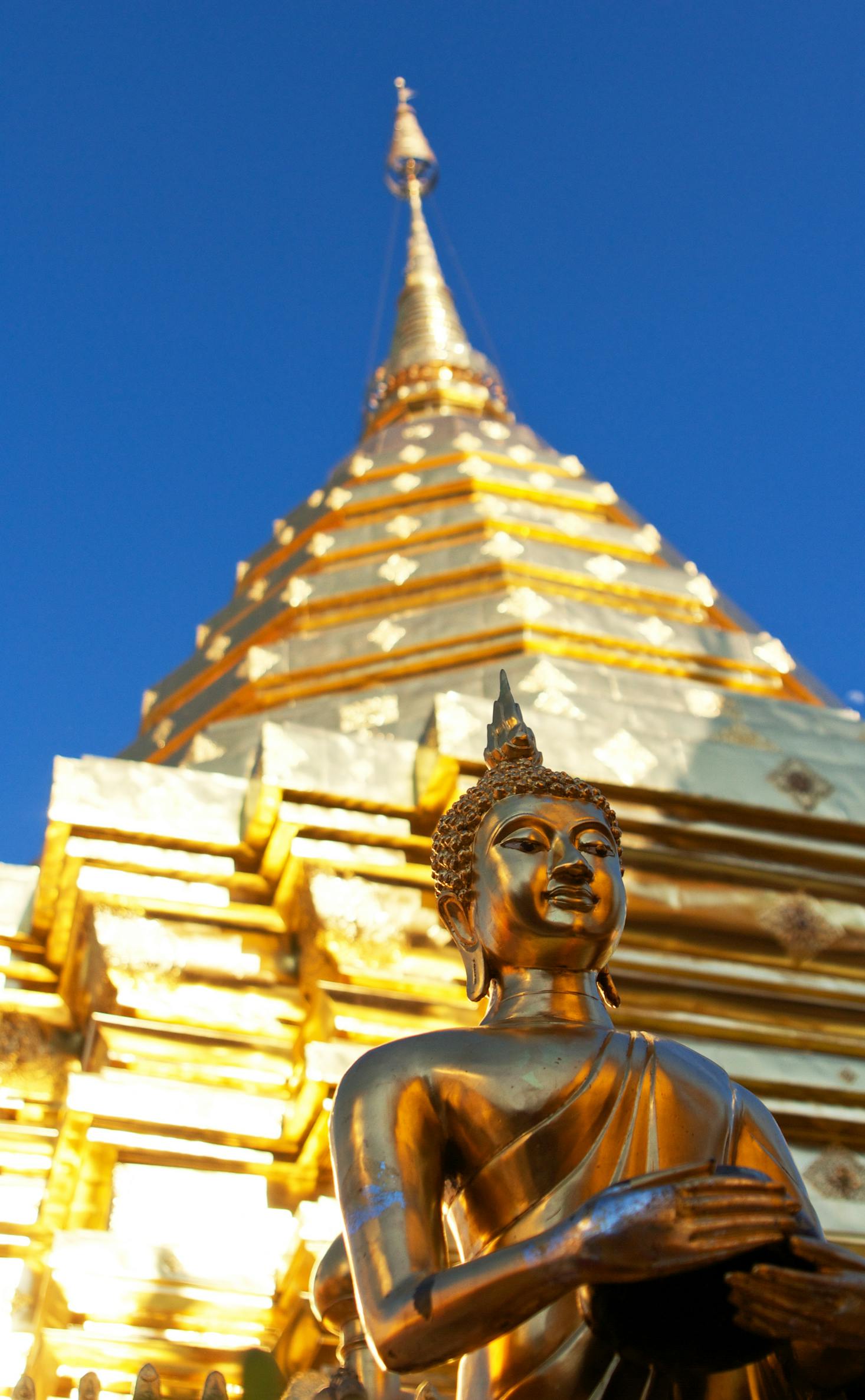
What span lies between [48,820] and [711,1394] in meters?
4.50

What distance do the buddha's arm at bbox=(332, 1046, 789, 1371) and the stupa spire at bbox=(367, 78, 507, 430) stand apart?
11281mm

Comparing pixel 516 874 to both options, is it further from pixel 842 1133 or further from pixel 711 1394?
pixel 842 1133

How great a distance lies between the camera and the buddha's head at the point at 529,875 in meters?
2.80

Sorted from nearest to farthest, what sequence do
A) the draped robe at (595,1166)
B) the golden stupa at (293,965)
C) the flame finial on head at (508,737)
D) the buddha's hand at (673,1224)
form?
the buddha's hand at (673,1224), the draped robe at (595,1166), the flame finial on head at (508,737), the golden stupa at (293,965)

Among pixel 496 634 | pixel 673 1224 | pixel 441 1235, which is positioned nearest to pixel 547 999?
pixel 441 1235

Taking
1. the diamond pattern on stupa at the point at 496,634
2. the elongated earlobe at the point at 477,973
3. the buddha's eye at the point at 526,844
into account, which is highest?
the diamond pattern on stupa at the point at 496,634

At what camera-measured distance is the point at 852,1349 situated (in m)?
2.18

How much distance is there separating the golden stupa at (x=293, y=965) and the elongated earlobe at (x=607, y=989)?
255 centimetres

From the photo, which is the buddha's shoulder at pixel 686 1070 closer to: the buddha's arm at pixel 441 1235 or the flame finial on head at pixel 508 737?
the buddha's arm at pixel 441 1235

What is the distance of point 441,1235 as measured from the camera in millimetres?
2434

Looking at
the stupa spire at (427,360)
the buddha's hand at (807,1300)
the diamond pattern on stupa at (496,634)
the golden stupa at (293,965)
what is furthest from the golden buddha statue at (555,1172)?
the stupa spire at (427,360)

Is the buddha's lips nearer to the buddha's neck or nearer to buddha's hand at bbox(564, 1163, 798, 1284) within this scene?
the buddha's neck

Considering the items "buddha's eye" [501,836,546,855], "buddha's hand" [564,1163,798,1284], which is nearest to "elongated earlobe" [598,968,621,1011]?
"buddha's eye" [501,836,546,855]

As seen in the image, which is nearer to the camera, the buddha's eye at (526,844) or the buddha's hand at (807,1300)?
the buddha's hand at (807,1300)
